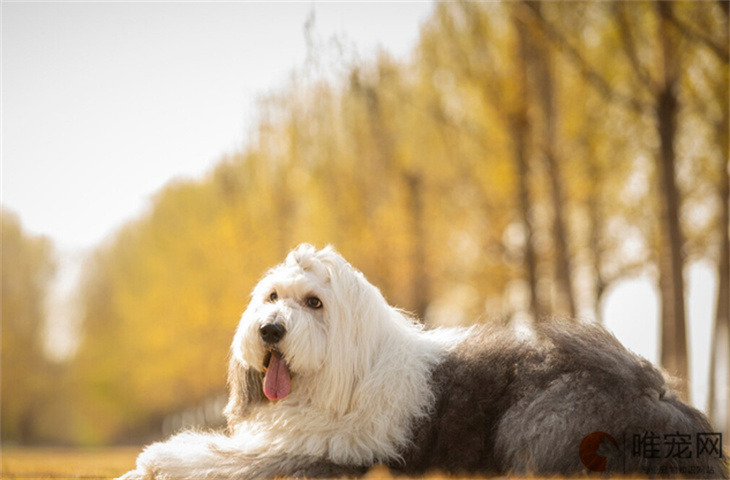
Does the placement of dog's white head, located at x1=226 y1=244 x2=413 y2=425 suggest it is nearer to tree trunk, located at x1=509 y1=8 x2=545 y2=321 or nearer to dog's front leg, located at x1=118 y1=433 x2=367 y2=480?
dog's front leg, located at x1=118 y1=433 x2=367 y2=480

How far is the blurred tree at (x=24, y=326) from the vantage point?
3139cm

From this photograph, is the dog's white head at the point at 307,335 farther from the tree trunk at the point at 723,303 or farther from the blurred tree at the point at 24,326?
the blurred tree at the point at 24,326

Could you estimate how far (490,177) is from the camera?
17.8 metres

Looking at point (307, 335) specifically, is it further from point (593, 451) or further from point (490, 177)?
point (490, 177)

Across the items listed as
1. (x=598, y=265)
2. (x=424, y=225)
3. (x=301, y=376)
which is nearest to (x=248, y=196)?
(x=424, y=225)

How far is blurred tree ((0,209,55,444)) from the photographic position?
103 ft

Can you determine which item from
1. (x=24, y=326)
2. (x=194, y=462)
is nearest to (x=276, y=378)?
(x=194, y=462)

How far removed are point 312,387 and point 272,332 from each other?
55 cm

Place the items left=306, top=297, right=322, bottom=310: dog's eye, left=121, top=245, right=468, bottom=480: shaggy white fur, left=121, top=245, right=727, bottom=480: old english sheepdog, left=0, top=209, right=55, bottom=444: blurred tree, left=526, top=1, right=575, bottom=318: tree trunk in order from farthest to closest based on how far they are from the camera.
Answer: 1. left=0, top=209, right=55, bottom=444: blurred tree
2. left=526, top=1, right=575, bottom=318: tree trunk
3. left=306, top=297, right=322, bottom=310: dog's eye
4. left=121, top=245, right=468, bottom=480: shaggy white fur
5. left=121, top=245, right=727, bottom=480: old english sheepdog

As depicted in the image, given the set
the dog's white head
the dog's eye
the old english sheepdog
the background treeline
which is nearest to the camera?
the old english sheepdog

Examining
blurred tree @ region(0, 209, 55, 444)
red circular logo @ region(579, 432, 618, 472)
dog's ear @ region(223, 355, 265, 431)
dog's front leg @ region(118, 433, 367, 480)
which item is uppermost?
blurred tree @ region(0, 209, 55, 444)

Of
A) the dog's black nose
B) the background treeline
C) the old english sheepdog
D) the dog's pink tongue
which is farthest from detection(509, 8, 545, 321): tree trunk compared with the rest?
the dog's black nose

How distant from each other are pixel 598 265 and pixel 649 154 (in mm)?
3671

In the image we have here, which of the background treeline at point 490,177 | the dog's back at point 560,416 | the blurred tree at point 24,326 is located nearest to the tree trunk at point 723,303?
the background treeline at point 490,177
